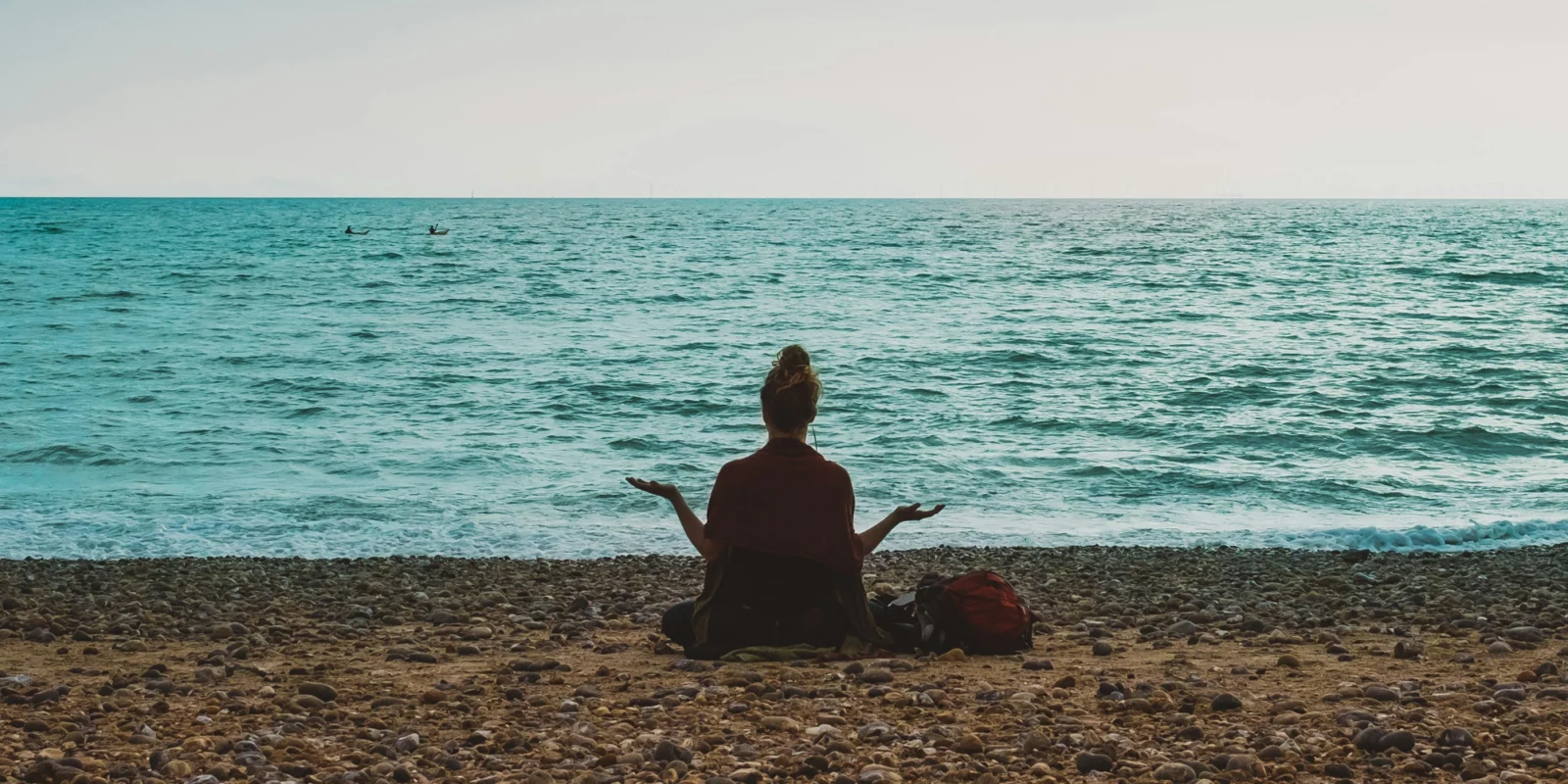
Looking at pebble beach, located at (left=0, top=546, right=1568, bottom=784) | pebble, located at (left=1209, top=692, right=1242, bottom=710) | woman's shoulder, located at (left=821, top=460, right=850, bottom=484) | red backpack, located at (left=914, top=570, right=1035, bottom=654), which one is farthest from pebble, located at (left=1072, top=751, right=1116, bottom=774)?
red backpack, located at (left=914, top=570, right=1035, bottom=654)

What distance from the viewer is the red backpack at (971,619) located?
7125mm

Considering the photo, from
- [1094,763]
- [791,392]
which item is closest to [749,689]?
[791,392]

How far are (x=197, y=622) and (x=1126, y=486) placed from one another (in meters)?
11.6

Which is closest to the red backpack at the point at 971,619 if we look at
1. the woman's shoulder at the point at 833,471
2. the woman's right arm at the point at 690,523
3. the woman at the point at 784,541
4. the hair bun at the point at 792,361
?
the woman at the point at 784,541

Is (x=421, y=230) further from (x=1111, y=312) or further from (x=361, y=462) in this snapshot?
(x=361, y=462)

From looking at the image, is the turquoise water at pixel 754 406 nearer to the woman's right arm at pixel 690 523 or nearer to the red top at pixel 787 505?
the woman's right arm at pixel 690 523

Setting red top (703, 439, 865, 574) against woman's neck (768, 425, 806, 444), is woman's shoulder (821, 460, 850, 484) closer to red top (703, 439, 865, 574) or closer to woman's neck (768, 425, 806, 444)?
red top (703, 439, 865, 574)

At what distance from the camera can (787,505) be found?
21.6ft

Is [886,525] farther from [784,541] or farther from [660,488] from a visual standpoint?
[660,488]

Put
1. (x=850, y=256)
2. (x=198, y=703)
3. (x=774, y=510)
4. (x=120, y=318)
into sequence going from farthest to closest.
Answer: (x=850, y=256) → (x=120, y=318) → (x=774, y=510) → (x=198, y=703)

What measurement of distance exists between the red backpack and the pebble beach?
0.53 ft

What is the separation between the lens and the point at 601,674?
673 centimetres

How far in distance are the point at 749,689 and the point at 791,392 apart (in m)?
1.48

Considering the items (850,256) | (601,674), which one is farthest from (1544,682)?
(850,256)
